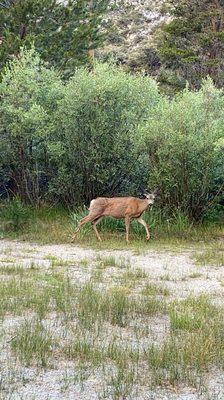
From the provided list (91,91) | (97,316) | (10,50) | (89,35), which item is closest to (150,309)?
(97,316)

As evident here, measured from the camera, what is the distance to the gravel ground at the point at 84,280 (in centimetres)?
503

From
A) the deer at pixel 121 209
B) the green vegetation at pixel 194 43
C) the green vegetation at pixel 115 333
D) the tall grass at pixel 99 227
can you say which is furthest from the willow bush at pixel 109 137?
the green vegetation at pixel 194 43

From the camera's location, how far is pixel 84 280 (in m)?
9.58

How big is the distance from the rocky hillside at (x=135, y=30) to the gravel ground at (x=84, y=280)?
29.4m

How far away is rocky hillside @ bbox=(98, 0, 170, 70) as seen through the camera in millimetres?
41906

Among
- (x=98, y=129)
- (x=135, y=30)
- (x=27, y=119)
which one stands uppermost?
(x=27, y=119)

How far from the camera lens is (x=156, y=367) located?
18.2 ft

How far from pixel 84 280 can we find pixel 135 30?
3986cm

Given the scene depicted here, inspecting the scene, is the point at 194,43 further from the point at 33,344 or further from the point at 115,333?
the point at 33,344

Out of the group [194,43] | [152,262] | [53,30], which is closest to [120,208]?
[152,262]

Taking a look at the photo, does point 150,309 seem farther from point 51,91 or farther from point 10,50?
point 10,50

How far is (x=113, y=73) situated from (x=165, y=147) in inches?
137

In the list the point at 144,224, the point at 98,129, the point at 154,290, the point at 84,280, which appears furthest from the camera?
the point at 98,129

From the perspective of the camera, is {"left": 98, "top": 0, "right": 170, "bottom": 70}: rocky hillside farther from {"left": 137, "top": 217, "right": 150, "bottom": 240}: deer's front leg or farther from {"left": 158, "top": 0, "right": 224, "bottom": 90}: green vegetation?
{"left": 137, "top": 217, "right": 150, "bottom": 240}: deer's front leg
